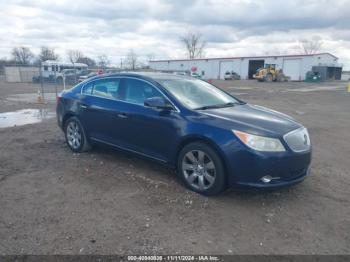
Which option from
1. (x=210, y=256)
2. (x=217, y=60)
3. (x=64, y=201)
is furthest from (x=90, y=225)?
(x=217, y=60)

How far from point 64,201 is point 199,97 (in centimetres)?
248

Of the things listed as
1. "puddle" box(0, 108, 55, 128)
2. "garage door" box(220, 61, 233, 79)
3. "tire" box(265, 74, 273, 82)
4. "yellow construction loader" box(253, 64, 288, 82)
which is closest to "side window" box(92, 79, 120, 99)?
"puddle" box(0, 108, 55, 128)

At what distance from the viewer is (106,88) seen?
5.65m

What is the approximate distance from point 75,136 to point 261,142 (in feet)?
12.5

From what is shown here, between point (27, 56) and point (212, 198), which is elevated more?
point (27, 56)

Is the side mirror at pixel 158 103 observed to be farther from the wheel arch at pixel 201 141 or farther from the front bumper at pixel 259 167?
the front bumper at pixel 259 167

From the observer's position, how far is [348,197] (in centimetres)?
439

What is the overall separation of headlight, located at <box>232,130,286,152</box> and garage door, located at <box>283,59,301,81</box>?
180 ft

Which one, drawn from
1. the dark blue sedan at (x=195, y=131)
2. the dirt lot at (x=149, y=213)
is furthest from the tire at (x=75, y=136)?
the dirt lot at (x=149, y=213)

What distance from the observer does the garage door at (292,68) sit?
5447cm

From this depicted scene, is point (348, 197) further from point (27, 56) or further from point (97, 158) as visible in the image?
point (27, 56)

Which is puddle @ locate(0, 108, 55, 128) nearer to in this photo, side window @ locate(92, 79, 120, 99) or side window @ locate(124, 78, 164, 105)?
side window @ locate(92, 79, 120, 99)

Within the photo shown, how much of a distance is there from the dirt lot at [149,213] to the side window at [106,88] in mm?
1196

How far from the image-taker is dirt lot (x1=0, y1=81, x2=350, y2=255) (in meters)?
3.23
